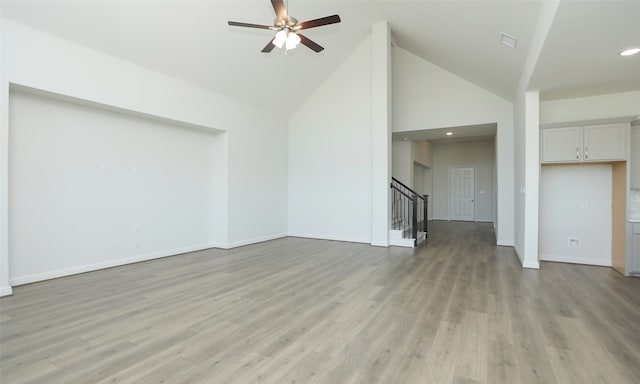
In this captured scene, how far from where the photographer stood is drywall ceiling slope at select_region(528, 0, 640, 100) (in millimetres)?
2514

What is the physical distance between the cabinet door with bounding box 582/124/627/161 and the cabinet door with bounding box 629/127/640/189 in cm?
29

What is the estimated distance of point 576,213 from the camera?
4930 millimetres

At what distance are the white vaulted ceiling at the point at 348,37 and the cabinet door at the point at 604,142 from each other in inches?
24.0

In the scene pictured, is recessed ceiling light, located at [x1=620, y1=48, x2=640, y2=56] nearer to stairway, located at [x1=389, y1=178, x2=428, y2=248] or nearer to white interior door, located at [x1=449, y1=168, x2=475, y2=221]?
stairway, located at [x1=389, y1=178, x2=428, y2=248]

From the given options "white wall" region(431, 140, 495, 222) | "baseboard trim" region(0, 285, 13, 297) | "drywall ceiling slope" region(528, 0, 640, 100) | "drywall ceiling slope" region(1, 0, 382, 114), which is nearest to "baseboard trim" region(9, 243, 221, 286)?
"baseboard trim" region(0, 285, 13, 297)

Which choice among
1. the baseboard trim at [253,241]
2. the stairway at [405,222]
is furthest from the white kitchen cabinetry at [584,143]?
the baseboard trim at [253,241]

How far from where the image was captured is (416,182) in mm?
11047

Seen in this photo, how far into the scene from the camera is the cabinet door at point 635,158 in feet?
14.4

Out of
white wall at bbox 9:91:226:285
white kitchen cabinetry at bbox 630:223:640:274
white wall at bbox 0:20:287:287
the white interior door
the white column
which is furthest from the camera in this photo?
the white interior door

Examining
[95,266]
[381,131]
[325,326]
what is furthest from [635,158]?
[95,266]

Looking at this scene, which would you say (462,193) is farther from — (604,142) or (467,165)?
(604,142)

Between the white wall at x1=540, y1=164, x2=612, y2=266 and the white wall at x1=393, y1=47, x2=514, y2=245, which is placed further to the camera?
the white wall at x1=393, y1=47, x2=514, y2=245

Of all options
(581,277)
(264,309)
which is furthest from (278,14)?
(581,277)

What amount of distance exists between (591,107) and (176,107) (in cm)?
696
